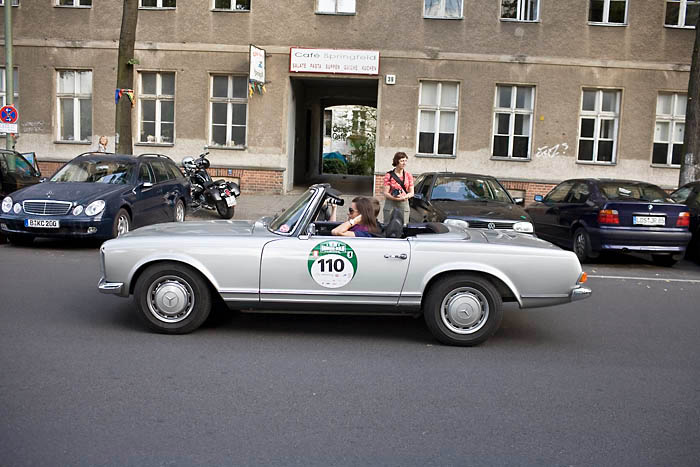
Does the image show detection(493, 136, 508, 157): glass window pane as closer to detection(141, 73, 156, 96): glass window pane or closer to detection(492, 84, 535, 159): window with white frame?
detection(492, 84, 535, 159): window with white frame

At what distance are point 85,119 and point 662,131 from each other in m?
17.5

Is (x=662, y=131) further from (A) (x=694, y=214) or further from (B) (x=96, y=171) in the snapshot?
(B) (x=96, y=171)

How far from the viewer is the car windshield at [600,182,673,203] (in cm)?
1177

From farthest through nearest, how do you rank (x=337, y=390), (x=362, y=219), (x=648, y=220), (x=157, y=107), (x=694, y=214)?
(x=157, y=107), (x=694, y=214), (x=648, y=220), (x=362, y=219), (x=337, y=390)

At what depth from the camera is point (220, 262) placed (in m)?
6.03

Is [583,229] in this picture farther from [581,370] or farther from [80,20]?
[80,20]

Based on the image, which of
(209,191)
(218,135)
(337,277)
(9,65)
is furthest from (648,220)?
(9,65)

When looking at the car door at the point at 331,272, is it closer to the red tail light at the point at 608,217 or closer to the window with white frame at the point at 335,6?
the red tail light at the point at 608,217

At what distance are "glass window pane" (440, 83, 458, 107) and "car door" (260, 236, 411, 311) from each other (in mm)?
15507

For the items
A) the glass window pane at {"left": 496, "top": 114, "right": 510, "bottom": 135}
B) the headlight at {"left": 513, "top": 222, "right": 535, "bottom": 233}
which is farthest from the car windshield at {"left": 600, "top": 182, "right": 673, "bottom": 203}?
the glass window pane at {"left": 496, "top": 114, "right": 510, "bottom": 135}

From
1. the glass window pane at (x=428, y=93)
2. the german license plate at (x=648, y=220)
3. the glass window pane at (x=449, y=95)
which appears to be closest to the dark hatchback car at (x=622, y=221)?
the german license plate at (x=648, y=220)

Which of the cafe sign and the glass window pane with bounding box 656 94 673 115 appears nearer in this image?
the cafe sign

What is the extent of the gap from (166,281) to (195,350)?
2.34 ft

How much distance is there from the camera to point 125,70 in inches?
645
